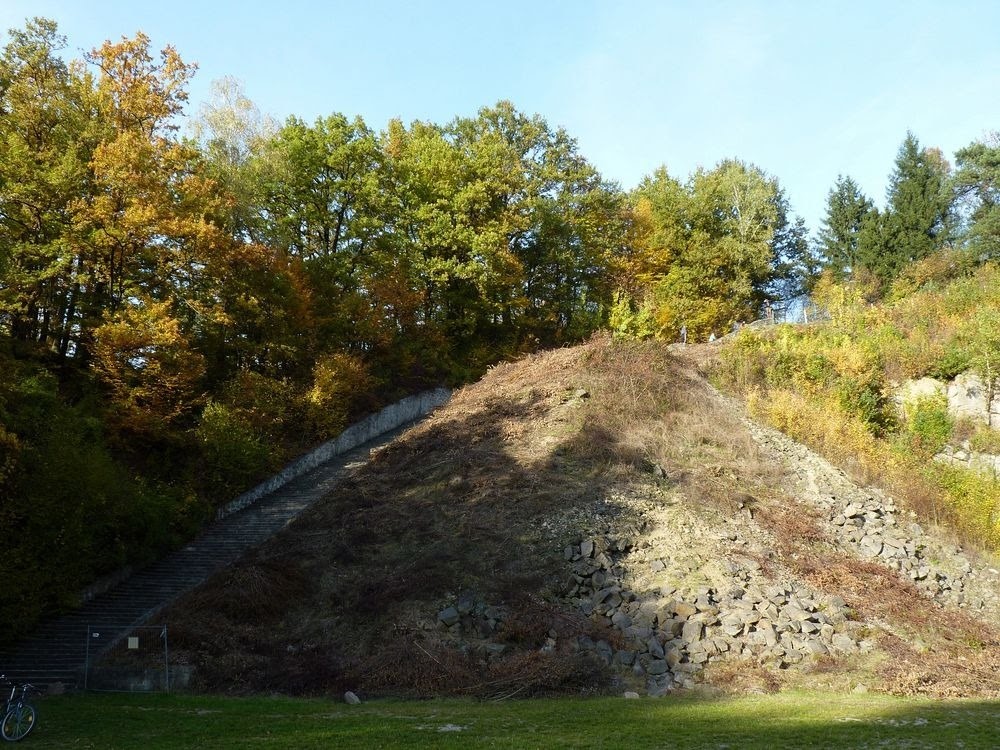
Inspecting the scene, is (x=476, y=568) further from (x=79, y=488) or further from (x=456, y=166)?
(x=456, y=166)

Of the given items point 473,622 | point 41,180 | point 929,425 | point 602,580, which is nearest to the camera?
point 473,622

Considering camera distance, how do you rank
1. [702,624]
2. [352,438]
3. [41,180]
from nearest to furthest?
[702,624] < [41,180] < [352,438]

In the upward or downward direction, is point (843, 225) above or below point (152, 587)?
above

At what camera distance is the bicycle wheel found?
9844mm

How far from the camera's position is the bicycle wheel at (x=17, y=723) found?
9844 millimetres

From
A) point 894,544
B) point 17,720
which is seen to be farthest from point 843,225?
point 17,720

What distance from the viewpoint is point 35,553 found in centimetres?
→ 1502

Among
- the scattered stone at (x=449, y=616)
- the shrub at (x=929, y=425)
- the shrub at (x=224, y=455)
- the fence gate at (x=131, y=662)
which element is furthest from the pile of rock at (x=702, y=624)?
the shrub at (x=224, y=455)

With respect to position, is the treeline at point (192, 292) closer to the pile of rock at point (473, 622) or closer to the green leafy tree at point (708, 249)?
the green leafy tree at point (708, 249)

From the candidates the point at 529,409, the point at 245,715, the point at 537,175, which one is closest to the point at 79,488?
the point at 245,715

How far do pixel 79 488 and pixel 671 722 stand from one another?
13.4 m

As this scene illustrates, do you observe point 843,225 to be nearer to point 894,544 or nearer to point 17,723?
point 894,544

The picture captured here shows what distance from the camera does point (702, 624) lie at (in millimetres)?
13984

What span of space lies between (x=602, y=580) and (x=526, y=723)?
5.37 metres
